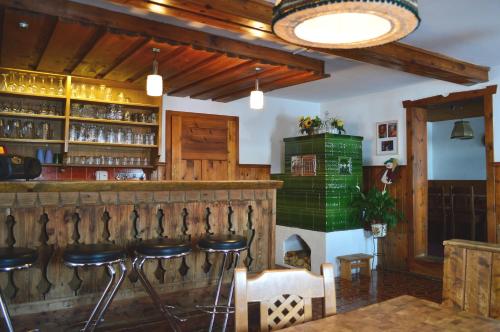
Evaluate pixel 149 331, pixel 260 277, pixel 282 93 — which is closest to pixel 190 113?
pixel 282 93

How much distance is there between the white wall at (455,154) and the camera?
7.62m

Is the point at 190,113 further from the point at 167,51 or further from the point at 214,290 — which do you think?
the point at 214,290

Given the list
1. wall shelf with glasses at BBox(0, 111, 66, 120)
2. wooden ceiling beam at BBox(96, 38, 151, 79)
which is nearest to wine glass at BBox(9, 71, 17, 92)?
wall shelf with glasses at BBox(0, 111, 66, 120)

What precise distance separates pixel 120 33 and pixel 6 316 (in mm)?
→ 2098

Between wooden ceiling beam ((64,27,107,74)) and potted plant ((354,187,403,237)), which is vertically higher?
wooden ceiling beam ((64,27,107,74))

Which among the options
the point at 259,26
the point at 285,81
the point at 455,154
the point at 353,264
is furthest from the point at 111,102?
the point at 455,154

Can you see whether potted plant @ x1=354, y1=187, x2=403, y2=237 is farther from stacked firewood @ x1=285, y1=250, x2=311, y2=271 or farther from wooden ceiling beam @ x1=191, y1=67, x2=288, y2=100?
wooden ceiling beam @ x1=191, y1=67, x2=288, y2=100

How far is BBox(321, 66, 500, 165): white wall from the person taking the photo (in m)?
5.23

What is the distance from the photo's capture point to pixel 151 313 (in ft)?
10.4

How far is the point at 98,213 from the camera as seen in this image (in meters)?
2.98

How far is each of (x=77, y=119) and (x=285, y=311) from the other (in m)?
3.89

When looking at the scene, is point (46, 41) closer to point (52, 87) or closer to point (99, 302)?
point (52, 87)

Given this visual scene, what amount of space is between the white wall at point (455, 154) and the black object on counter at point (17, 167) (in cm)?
708

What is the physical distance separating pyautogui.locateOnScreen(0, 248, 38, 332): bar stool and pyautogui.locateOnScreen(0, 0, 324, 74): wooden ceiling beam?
1627 millimetres
